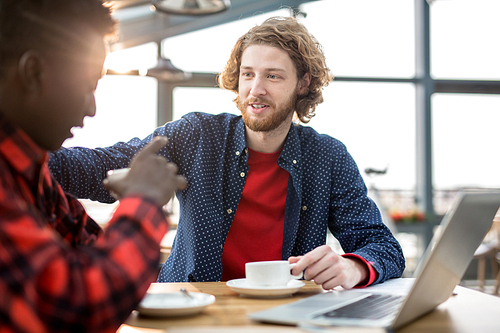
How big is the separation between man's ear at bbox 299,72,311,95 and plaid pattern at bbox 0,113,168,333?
1.43m

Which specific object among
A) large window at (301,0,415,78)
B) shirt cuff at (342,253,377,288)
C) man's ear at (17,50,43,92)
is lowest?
shirt cuff at (342,253,377,288)

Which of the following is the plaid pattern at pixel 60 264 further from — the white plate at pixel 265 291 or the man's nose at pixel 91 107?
the white plate at pixel 265 291

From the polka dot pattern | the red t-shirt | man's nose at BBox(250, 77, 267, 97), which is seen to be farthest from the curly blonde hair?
the red t-shirt

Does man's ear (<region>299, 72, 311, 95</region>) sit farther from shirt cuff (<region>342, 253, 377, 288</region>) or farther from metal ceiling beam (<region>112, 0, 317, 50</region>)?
metal ceiling beam (<region>112, 0, 317, 50</region>)

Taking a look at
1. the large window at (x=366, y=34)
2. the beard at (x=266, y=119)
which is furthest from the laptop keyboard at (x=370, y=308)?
the large window at (x=366, y=34)

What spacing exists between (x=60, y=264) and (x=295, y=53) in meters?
1.46

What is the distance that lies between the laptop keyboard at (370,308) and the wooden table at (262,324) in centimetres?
5

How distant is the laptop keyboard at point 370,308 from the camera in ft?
2.33

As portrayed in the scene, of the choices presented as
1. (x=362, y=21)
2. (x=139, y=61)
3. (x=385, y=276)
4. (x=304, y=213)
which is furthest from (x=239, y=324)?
(x=362, y=21)

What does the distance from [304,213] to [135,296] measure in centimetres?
110

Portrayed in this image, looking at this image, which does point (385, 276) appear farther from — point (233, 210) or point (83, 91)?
point (83, 91)

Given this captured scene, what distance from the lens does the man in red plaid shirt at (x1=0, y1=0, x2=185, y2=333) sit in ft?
1.41

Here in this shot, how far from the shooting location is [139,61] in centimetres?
491

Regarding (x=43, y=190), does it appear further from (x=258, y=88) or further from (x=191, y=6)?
(x=191, y=6)
